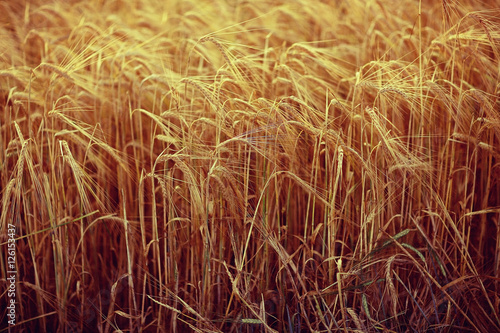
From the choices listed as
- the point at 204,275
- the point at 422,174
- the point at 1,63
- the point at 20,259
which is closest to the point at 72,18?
the point at 1,63

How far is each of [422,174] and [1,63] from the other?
6.51 ft

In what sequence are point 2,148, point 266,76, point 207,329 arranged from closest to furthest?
point 207,329, point 2,148, point 266,76

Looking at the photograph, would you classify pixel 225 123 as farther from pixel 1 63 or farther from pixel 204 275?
pixel 1 63

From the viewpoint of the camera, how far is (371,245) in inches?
63.4

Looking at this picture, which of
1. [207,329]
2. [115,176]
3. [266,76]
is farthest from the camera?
[266,76]

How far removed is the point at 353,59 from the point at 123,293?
6.16 feet

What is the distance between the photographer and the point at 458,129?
1.88 metres

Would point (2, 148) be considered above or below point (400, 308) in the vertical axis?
above

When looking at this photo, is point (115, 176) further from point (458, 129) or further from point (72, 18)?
point (72, 18)

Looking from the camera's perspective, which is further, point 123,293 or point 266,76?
point 266,76

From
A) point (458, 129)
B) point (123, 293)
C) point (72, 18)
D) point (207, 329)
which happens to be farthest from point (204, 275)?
point (72, 18)

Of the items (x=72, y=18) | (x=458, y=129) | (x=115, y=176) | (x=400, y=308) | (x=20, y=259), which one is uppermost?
(x=72, y=18)

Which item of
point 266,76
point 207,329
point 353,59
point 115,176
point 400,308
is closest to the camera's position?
point 207,329

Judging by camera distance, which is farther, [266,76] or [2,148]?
[266,76]
